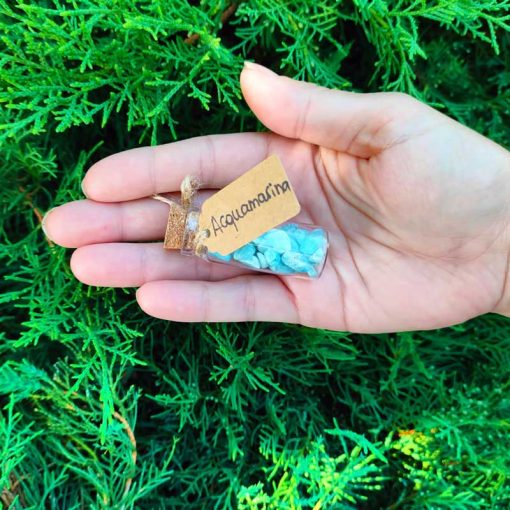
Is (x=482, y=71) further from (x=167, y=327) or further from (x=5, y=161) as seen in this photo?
(x=5, y=161)

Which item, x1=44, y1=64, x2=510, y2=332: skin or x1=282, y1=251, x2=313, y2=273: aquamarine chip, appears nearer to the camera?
x1=44, y1=64, x2=510, y2=332: skin

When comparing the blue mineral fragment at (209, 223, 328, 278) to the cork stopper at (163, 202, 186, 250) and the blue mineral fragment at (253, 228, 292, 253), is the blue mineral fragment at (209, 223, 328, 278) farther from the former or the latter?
the cork stopper at (163, 202, 186, 250)

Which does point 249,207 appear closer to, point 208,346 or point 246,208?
point 246,208

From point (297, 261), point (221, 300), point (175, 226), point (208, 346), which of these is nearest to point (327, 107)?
point (297, 261)

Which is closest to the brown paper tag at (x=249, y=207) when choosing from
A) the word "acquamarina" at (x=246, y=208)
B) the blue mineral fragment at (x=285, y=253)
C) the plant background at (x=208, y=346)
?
the word "acquamarina" at (x=246, y=208)

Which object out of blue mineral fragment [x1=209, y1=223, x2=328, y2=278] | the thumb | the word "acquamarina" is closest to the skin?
the thumb

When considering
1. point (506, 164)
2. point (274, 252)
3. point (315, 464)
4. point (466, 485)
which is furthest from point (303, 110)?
point (466, 485)
